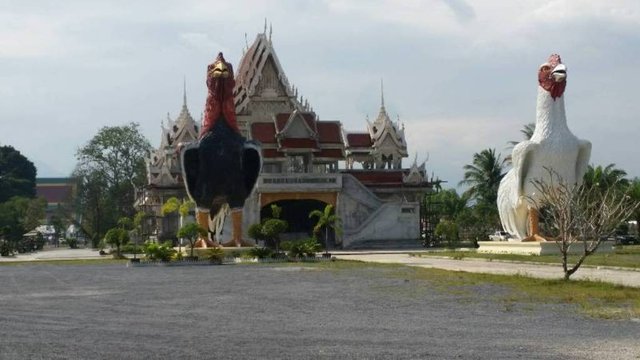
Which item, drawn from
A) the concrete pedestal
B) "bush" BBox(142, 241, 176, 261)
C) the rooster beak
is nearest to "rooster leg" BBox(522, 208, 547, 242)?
the concrete pedestal

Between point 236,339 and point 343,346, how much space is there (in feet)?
5.15

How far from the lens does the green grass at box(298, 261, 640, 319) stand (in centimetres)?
1526

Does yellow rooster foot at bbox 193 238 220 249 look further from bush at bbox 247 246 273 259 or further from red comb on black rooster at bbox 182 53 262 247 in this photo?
bush at bbox 247 246 273 259

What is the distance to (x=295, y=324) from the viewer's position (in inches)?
534

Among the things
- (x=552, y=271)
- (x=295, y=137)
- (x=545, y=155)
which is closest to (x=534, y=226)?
(x=545, y=155)

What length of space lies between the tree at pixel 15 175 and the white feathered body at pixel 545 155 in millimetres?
74743

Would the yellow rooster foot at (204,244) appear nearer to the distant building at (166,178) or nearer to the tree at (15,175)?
the distant building at (166,178)

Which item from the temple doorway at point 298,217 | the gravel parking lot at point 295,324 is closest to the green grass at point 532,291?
the gravel parking lot at point 295,324

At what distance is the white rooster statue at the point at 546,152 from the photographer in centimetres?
3581

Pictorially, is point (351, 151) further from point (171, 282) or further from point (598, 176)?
point (171, 282)

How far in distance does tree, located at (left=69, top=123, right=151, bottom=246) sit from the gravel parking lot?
54329 mm

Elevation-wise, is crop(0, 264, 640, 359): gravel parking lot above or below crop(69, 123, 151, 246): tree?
below

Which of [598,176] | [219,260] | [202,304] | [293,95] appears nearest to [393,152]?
[293,95]

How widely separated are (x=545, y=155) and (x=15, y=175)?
8117 centimetres
